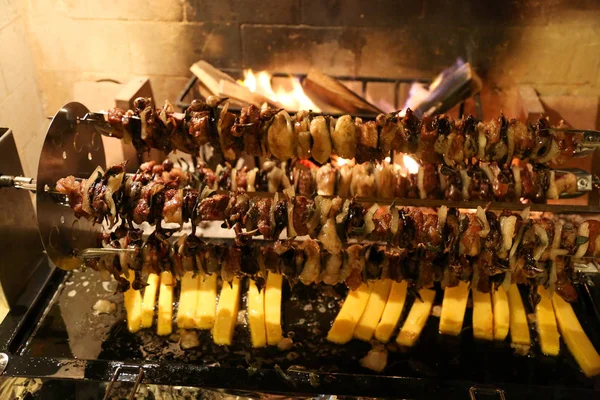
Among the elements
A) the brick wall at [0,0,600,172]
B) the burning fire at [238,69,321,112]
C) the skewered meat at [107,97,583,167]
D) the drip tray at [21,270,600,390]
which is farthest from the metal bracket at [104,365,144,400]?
the brick wall at [0,0,600,172]

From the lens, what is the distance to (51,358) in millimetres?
2498

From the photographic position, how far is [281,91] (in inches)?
172

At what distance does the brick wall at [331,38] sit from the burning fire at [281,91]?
4.0 inches

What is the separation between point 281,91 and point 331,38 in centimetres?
55

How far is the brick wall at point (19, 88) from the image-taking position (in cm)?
403

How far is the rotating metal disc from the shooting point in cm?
234

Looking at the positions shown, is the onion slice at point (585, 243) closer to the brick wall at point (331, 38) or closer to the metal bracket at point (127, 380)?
the metal bracket at point (127, 380)

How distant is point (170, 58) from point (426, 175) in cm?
256

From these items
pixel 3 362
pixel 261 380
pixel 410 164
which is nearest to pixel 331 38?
pixel 410 164

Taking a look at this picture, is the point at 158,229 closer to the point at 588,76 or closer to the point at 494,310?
the point at 494,310

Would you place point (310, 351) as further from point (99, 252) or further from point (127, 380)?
point (99, 252)

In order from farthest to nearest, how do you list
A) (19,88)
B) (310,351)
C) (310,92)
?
(19,88) < (310,92) < (310,351)

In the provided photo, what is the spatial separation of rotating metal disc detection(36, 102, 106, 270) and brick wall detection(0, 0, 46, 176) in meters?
1.71

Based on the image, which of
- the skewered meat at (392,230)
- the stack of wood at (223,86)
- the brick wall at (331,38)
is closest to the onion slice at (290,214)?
the skewered meat at (392,230)
